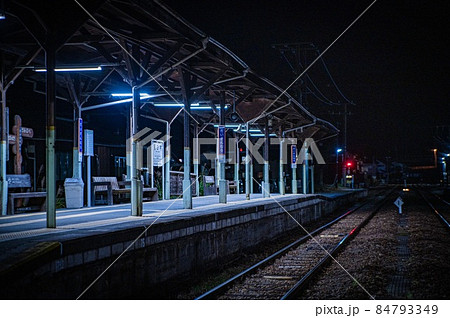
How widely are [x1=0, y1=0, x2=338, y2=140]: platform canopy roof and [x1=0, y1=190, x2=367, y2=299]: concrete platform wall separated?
127 inches

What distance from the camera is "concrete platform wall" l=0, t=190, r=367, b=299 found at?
236 inches

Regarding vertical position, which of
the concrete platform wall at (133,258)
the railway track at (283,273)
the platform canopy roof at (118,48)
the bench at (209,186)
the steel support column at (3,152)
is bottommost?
the railway track at (283,273)

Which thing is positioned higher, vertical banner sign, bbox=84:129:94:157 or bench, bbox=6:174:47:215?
vertical banner sign, bbox=84:129:94:157

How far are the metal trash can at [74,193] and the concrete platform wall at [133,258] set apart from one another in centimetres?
416

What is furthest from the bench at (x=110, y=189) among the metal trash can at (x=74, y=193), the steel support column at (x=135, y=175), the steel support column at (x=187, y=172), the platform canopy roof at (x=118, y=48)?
the steel support column at (x=135, y=175)

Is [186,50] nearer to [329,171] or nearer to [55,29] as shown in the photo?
[55,29]

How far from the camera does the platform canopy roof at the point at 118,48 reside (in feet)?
28.3

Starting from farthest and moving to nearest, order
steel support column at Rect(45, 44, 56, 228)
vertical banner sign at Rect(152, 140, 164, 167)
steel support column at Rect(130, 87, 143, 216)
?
vertical banner sign at Rect(152, 140, 164, 167), steel support column at Rect(130, 87, 143, 216), steel support column at Rect(45, 44, 56, 228)

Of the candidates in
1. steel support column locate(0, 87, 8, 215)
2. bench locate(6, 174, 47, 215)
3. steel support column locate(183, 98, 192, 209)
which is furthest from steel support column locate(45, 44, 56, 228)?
steel support column locate(183, 98, 192, 209)

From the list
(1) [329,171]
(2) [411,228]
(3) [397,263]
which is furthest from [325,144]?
(3) [397,263]

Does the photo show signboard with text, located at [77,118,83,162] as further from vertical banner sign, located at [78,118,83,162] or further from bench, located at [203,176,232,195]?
bench, located at [203,176,232,195]

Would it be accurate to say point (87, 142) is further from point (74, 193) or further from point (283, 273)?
point (283, 273)

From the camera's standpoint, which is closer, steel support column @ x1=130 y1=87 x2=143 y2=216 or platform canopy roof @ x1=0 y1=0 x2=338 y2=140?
platform canopy roof @ x1=0 y1=0 x2=338 y2=140

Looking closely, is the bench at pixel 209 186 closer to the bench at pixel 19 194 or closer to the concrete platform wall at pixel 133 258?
the concrete platform wall at pixel 133 258
